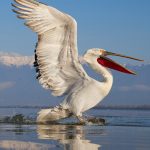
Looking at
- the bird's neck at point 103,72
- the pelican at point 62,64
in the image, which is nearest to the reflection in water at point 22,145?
the pelican at point 62,64

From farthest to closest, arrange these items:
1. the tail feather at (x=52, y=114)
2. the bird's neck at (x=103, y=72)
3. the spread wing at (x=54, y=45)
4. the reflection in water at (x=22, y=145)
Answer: the tail feather at (x=52, y=114) < the bird's neck at (x=103, y=72) < the spread wing at (x=54, y=45) < the reflection in water at (x=22, y=145)

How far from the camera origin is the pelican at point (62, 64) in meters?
15.2

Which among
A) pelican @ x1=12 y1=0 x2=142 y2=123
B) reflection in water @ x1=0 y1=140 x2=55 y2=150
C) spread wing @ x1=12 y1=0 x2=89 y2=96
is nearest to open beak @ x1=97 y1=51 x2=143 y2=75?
pelican @ x1=12 y1=0 x2=142 y2=123

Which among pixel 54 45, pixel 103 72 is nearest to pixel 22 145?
pixel 54 45

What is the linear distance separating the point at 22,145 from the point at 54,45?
656cm

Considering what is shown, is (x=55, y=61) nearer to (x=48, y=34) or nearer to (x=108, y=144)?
(x=48, y=34)

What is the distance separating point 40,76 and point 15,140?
5.96 meters

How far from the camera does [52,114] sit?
52.5 feet

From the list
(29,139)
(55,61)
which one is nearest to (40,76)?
(55,61)

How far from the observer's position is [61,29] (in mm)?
15227

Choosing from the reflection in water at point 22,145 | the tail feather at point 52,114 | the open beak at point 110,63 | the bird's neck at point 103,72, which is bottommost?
the reflection in water at point 22,145

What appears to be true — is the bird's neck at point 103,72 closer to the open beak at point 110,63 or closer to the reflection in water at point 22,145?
the open beak at point 110,63

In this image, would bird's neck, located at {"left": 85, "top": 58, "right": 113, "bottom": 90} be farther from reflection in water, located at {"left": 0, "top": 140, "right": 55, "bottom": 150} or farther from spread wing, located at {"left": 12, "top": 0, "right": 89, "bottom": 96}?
reflection in water, located at {"left": 0, "top": 140, "right": 55, "bottom": 150}

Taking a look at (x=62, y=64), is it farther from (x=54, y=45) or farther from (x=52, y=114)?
(x=52, y=114)
